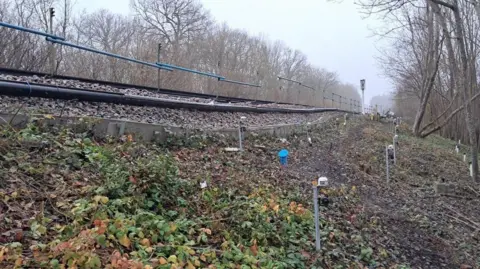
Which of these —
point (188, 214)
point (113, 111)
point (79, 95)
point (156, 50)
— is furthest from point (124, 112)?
point (156, 50)

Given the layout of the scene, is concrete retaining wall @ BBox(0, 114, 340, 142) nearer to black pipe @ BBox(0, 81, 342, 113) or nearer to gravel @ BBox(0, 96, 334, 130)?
gravel @ BBox(0, 96, 334, 130)

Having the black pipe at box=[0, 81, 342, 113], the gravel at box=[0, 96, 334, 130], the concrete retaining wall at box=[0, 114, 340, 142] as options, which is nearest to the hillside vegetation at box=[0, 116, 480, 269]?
the concrete retaining wall at box=[0, 114, 340, 142]

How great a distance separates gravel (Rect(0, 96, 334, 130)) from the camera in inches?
197

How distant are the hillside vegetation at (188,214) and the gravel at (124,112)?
0.54 m

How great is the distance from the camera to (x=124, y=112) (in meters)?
6.31

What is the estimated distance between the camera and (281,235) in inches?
164

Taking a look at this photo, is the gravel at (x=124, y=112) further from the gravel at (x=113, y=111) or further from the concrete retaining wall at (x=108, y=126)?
the concrete retaining wall at (x=108, y=126)

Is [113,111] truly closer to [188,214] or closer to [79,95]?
[79,95]

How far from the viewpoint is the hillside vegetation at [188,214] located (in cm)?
292

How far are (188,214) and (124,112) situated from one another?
9.91 ft

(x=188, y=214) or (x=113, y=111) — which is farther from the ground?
(x=113, y=111)

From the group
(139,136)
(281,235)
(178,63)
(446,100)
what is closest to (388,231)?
(281,235)

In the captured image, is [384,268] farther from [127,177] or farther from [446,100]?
[446,100]

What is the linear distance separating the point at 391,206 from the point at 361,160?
338cm
